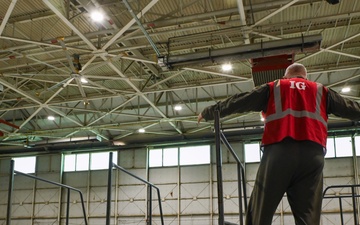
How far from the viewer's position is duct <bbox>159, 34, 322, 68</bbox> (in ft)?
39.2

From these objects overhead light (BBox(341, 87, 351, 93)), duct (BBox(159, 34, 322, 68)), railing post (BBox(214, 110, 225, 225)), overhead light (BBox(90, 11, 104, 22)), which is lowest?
railing post (BBox(214, 110, 225, 225))

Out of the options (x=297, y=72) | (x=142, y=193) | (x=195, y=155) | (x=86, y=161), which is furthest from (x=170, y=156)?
(x=297, y=72)

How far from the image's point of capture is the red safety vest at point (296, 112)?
379 cm

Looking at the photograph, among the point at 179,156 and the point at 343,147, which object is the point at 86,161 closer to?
the point at 179,156

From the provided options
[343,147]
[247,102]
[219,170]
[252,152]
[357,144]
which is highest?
[357,144]

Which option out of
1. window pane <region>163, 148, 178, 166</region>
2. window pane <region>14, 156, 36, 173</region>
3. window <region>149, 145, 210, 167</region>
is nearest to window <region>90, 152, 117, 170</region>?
window <region>149, 145, 210, 167</region>

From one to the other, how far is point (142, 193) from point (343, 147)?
38.7 ft

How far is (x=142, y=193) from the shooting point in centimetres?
2503

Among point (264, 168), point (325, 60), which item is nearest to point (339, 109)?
point (264, 168)

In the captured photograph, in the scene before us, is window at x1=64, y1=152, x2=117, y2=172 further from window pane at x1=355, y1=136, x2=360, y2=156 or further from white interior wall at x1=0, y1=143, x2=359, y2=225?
window pane at x1=355, y1=136, x2=360, y2=156

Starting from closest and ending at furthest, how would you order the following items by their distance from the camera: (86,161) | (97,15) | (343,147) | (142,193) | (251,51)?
(97,15) → (251,51) → (343,147) → (142,193) → (86,161)

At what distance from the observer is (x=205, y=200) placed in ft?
78.6

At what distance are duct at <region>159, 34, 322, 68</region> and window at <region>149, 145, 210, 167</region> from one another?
1229cm

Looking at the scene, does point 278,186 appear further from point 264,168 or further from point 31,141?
point 31,141
